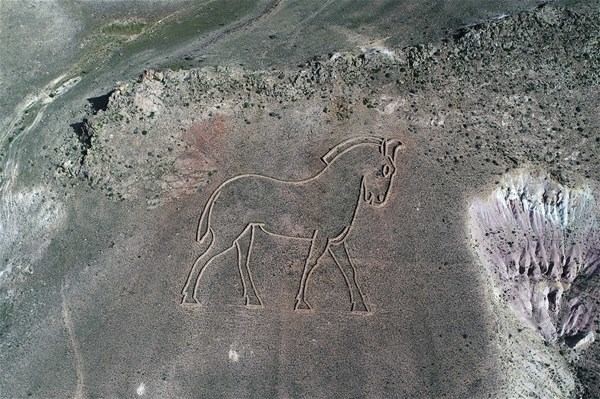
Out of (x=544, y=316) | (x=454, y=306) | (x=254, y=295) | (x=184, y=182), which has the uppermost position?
(x=184, y=182)

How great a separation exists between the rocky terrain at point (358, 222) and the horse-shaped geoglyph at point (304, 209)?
35.3 inches

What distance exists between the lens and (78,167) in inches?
1841

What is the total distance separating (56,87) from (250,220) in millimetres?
24145

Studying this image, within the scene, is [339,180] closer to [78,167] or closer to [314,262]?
[314,262]

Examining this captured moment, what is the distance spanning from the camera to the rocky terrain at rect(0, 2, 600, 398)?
39.3 m

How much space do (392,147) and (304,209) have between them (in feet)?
24.4

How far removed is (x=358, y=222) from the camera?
43.4 m

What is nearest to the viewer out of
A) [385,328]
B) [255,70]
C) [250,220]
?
[385,328]

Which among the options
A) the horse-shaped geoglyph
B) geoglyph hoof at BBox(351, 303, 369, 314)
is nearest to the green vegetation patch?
the horse-shaped geoglyph

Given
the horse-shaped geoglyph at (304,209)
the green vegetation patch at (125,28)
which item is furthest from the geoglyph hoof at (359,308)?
the green vegetation patch at (125,28)

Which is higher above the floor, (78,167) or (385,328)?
(78,167)

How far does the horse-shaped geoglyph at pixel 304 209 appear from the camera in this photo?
42.2m

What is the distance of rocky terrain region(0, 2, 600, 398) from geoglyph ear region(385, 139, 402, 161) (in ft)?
1.80

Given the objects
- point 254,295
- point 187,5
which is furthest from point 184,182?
point 187,5
